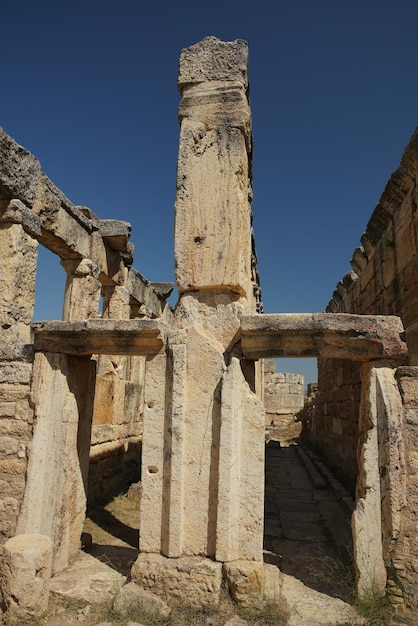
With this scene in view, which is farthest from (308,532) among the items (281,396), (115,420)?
(281,396)

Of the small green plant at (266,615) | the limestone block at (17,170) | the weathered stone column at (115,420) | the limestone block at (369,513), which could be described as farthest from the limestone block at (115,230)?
the small green plant at (266,615)

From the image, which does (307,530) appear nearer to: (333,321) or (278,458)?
(333,321)

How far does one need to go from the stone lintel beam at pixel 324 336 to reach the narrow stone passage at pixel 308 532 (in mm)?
2021

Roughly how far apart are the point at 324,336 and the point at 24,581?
10.4 feet

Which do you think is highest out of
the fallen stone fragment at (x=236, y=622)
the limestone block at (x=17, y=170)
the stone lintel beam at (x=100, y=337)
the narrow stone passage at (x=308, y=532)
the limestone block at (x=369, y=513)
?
the limestone block at (x=17, y=170)

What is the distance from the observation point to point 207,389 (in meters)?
4.29

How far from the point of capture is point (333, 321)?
4.11 meters

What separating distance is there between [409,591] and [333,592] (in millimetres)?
707

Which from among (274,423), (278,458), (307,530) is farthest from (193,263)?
(274,423)

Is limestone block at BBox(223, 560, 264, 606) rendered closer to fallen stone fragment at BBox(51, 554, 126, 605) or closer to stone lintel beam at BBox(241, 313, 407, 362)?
fallen stone fragment at BBox(51, 554, 126, 605)

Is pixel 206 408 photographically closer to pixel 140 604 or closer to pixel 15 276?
pixel 140 604

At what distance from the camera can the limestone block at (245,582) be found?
3822 mm

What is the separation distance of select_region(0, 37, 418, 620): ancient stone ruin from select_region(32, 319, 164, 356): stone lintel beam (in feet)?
0.05

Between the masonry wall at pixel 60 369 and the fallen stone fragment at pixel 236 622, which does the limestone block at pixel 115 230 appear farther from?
the fallen stone fragment at pixel 236 622
